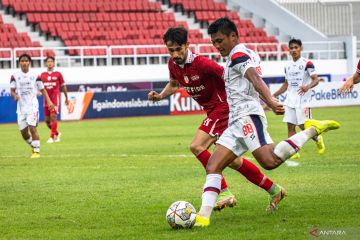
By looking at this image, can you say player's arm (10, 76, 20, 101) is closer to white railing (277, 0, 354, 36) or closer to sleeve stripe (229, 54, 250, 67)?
sleeve stripe (229, 54, 250, 67)

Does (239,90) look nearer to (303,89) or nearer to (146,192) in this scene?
(146,192)

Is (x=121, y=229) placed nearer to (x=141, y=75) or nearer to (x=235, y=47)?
(x=235, y=47)

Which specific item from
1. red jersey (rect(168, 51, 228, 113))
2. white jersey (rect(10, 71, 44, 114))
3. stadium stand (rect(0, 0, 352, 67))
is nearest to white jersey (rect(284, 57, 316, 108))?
white jersey (rect(10, 71, 44, 114))

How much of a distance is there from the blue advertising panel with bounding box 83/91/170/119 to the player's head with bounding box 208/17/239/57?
92.3ft

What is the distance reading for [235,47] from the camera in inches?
379

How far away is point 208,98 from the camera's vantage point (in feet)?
37.1

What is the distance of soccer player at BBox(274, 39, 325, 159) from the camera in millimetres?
18750

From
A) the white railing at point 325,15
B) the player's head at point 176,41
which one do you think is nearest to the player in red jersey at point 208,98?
the player's head at point 176,41

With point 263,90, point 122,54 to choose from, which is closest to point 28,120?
point 263,90

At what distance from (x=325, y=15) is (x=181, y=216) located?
4204 centimetres

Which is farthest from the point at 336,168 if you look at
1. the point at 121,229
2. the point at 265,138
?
the point at 121,229

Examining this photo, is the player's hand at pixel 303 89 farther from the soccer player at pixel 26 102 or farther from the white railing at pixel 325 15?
the white railing at pixel 325 15

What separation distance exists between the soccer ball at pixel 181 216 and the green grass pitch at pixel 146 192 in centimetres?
11

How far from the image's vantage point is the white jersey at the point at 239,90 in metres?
9.58
